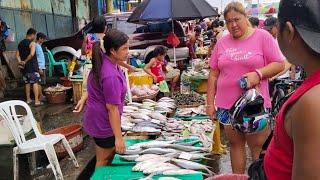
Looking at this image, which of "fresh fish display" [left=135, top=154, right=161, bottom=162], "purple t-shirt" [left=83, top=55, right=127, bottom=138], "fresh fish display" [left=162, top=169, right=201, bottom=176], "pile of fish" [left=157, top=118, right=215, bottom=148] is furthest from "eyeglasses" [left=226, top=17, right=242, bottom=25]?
"pile of fish" [left=157, top=118, right=215, bottom=148]

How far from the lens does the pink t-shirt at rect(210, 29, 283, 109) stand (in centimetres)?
362

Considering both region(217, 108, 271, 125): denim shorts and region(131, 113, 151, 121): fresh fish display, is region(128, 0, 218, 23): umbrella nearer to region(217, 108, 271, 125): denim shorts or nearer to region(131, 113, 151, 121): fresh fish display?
region(131, 113, 151, 121): fresh fish display

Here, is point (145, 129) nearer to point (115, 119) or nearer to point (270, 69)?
point (115, 119)

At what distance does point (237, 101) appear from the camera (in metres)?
3.52

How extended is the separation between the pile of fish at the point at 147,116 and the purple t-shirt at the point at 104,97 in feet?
5.36

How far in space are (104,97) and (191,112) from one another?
342cm

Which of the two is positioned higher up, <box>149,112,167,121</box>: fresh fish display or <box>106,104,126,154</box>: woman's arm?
<box>106,104,126,154</box>: woman's arm

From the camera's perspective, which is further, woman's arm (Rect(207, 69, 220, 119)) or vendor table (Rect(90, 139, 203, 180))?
woman's arm (Rect(207, 69, 220, 119))

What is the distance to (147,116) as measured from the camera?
20.7ft

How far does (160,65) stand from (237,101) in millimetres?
5898

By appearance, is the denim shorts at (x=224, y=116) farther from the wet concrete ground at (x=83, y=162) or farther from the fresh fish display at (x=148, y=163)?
the wet concrete ground at (x=83, y=162)

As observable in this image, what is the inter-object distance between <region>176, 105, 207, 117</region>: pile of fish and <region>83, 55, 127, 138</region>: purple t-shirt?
3078 millimetres

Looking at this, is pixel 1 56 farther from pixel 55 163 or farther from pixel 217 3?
pixel 217 3

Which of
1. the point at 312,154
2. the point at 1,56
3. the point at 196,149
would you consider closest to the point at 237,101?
the point at 196,149
